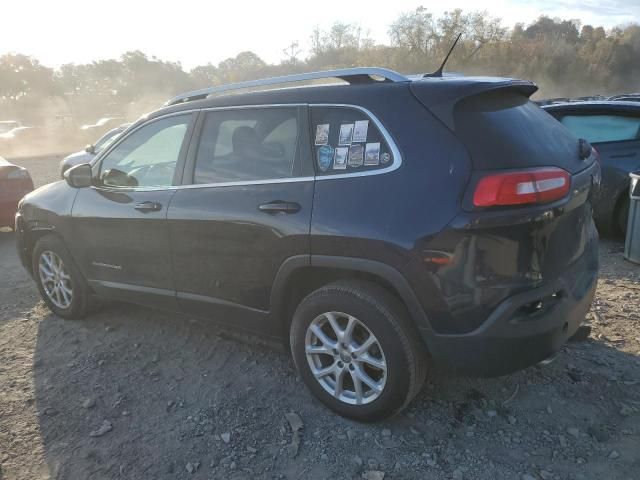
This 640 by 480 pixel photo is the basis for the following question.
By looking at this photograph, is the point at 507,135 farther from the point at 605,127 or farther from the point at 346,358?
the point at 605,127

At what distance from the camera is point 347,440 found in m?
2.77

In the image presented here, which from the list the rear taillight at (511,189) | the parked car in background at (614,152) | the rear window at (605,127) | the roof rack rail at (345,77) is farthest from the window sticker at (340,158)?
the rear window at (605,127)

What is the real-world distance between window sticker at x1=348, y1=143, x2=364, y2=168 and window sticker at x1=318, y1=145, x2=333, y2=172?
13 centimetres

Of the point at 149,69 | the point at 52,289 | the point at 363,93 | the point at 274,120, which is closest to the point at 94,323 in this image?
the point at 52,289

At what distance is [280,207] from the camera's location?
284 cm

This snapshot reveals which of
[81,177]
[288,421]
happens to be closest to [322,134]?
[288,421]

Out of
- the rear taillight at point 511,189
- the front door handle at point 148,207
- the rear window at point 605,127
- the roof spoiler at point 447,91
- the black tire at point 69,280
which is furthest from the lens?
the rear window at point 605,127

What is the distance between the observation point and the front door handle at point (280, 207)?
2.79 m

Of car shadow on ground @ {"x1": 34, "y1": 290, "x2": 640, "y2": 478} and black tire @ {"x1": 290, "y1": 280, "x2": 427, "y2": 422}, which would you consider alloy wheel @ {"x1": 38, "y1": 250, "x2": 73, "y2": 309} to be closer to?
car shadow on ground @ {"x1": 34, "y1": 290, "x2": 640, "y2": 478}

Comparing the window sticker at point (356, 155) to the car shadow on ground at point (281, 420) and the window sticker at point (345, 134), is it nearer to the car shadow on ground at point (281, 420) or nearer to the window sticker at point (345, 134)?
the window sticker at point (345, 134)

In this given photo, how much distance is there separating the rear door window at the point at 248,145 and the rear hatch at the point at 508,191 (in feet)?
2.54

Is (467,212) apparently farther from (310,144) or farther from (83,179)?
(83,179)

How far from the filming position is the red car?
711 cm

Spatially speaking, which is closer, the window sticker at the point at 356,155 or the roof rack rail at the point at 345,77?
the window sticker at the point at 356,155
